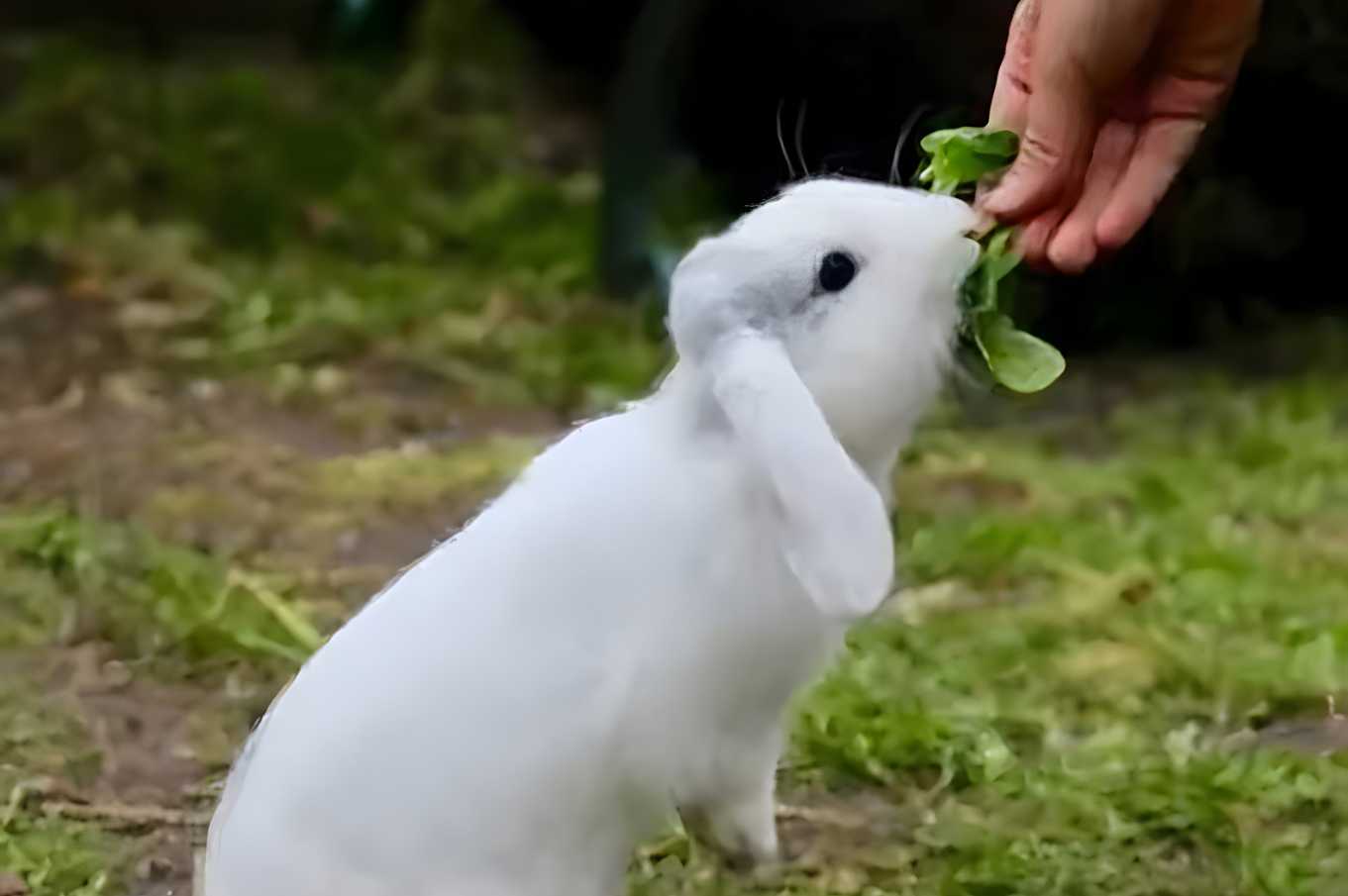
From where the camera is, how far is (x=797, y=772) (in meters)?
1.97

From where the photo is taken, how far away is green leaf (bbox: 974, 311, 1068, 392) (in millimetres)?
1401

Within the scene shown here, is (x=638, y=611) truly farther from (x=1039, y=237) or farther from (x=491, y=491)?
(x=491, y=491)

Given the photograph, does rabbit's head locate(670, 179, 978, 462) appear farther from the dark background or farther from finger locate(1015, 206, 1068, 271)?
the dark background

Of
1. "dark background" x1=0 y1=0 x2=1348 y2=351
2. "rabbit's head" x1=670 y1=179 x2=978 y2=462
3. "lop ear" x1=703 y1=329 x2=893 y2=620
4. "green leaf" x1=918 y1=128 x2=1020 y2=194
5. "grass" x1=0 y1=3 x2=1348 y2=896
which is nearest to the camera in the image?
"lop ear" x1=703 y1=329 x2=893 y2=620

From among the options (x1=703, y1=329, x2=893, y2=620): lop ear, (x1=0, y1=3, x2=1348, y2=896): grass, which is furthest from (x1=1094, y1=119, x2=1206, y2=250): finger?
(x1=0, y1=3, x2=1348, y2=896): grass

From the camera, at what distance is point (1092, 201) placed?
1.62 metres

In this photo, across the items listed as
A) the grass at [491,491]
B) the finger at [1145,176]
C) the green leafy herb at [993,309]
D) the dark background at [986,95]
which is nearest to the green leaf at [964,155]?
the green leafy herb at [993,309]

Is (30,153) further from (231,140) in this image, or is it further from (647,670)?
(647,670)

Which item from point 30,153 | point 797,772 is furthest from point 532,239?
point 797,772

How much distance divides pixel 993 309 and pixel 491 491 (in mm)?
1442

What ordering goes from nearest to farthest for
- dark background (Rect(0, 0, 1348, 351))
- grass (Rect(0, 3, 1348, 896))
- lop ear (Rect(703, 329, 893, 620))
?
lop ear (Rect(703, 329, 893, 620)) < grass (Rect(0, 3, 1348, 896)) < dark background (Rect(0, 0, 1348, 351))

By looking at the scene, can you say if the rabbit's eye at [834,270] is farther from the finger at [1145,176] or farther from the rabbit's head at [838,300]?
the finger at [1145,176]

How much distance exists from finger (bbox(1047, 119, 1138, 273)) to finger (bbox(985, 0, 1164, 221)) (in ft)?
0.08

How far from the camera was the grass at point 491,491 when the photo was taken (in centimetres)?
184
